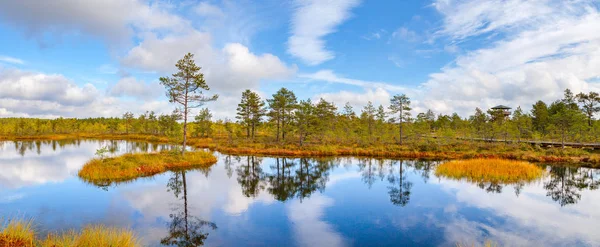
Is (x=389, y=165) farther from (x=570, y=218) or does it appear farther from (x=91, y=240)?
(x=91, y=240)

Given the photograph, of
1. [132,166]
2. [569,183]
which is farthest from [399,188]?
[132,166]

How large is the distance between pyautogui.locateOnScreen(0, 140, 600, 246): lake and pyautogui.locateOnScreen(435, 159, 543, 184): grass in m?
1.44

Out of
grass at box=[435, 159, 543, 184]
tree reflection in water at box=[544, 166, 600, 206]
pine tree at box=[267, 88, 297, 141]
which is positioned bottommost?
tree reflection in water at box=[544, 166, 600, 206]

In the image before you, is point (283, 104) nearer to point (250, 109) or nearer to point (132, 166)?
point (250, 109)

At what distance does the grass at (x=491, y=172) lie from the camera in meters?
26.9

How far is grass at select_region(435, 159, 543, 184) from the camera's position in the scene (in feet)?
88.2

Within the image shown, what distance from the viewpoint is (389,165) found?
37.9 metres

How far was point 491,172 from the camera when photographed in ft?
91.8

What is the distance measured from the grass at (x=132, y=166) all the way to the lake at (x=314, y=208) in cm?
128

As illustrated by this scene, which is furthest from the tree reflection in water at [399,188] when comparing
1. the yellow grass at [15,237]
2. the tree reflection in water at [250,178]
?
the yellow grass at [15,237]

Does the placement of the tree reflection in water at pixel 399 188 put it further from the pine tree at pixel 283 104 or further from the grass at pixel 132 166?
the pine tree at pixel 283 104

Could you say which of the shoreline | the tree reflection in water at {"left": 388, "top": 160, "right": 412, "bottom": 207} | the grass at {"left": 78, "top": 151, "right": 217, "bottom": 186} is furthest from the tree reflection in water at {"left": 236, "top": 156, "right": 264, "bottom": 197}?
the shoreline

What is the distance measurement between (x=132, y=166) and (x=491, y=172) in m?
35.3

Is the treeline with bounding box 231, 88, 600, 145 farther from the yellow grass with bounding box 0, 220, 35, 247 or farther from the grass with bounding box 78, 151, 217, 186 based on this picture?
the yellow grass with bounding box 0, 220, 35, 247
